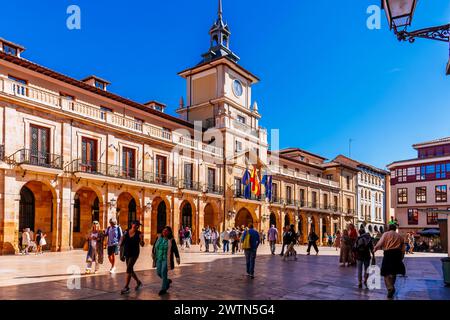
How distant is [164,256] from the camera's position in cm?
786

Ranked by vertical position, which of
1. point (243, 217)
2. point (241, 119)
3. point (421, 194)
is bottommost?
point (243, 217)

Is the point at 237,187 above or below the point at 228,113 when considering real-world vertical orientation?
below

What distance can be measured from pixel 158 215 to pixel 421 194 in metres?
36.8

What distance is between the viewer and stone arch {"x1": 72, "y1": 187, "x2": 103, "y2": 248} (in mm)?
23312

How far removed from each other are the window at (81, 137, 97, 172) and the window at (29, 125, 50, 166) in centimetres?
225

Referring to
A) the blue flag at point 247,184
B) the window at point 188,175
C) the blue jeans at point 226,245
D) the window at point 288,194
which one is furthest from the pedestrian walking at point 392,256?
the window at point 288,194

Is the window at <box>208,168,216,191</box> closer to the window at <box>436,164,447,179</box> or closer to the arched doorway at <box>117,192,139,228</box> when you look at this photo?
the arched doorway at <box>117,192,139,228</box>

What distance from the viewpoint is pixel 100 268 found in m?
12.0

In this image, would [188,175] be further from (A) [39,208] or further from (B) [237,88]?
(A) [39,208]

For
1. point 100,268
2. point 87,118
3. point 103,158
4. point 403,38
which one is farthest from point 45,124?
point 403,38

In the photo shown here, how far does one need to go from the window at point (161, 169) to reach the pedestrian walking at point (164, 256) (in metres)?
20.2

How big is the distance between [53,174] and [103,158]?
12.9 feet

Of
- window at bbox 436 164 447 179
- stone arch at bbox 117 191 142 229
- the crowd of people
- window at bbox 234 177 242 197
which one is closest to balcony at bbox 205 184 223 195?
window at bbox 234 177 242 197

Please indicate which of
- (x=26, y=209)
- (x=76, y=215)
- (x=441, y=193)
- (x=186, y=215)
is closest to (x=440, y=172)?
(x=441, y=193)
